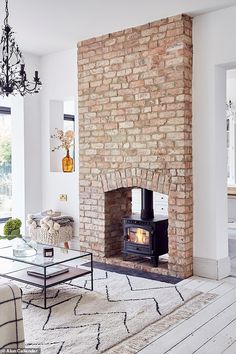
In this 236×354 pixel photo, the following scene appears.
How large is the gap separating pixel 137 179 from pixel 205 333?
2175 millimetres

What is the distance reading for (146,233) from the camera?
16.0 feet

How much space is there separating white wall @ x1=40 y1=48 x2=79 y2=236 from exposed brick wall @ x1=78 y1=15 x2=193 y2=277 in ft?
1.07

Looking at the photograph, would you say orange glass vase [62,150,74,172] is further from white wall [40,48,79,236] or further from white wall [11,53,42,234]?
white wall [11,53,42,234]

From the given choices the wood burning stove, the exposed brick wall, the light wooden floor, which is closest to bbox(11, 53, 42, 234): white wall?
the exposed brick wall

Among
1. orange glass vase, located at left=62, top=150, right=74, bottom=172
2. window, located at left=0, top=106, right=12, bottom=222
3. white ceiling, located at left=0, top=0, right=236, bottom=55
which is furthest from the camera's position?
window, located at left=0, top=106, right=12, bottom=222

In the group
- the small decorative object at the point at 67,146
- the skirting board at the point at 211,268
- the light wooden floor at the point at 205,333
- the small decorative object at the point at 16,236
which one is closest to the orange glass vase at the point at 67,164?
the small decorative object at the point at 67,146

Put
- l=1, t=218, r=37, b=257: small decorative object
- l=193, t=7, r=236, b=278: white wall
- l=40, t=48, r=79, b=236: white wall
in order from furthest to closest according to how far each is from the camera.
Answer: l=40, t=48, r=79, b=236: white wall < l=193, t=7, r=236, b=278: white wall < l=1, t=218, r=37, b=257: small decorative object

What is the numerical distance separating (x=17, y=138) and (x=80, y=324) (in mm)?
3552

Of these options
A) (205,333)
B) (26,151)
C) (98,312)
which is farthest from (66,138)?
(205,333)

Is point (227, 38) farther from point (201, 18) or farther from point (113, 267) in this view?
point (113, 267)

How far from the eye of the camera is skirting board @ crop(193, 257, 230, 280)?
4461 millimetres

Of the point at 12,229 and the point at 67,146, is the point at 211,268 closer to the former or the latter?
the point at 12,229

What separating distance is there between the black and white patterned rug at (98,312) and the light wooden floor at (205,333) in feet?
0.76

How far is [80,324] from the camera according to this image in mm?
3260
